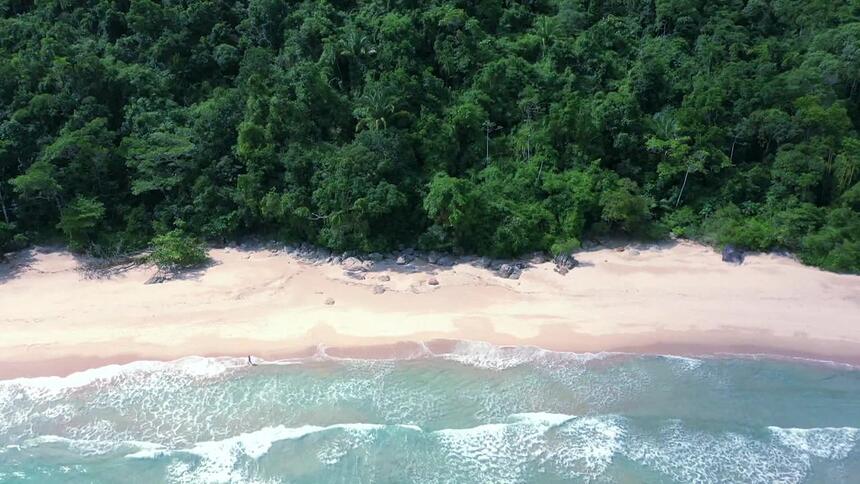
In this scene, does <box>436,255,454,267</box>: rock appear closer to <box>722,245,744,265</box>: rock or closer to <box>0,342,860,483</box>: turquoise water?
<box>0,342,860,483</box>: turquoise water

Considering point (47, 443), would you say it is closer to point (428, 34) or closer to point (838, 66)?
point (428, 34)

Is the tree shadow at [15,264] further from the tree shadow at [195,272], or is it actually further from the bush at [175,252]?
the tree shadow at [195,272]

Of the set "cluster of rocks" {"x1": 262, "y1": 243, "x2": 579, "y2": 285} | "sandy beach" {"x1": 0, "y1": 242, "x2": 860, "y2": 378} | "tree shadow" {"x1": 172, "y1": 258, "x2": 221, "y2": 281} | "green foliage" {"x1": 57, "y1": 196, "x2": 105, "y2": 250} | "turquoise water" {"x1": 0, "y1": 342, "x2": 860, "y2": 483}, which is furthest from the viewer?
"green foliage" {"x1": 57, "y1": 196, "x2": 105, "y2": 250}

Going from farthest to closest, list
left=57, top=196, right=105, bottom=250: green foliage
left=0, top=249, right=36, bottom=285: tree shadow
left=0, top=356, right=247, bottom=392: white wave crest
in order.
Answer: left=57, top=196, right=105, bottom=250: green foliage, left=0, top=249, right=36, bottom=285: tree shadow, left=0, top=356, right=247, bottom=392: white wave crest

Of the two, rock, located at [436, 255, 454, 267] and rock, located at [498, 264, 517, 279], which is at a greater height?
rock, located at [436, 255, 454, 267]

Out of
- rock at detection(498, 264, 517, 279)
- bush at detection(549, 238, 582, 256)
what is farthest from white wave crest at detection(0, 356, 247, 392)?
bush at detection(549, 238, 582, 256)

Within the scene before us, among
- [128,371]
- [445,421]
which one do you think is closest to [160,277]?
[128,371]

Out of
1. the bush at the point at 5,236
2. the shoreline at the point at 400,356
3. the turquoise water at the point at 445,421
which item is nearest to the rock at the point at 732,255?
the shoreline at the point at 400,356
